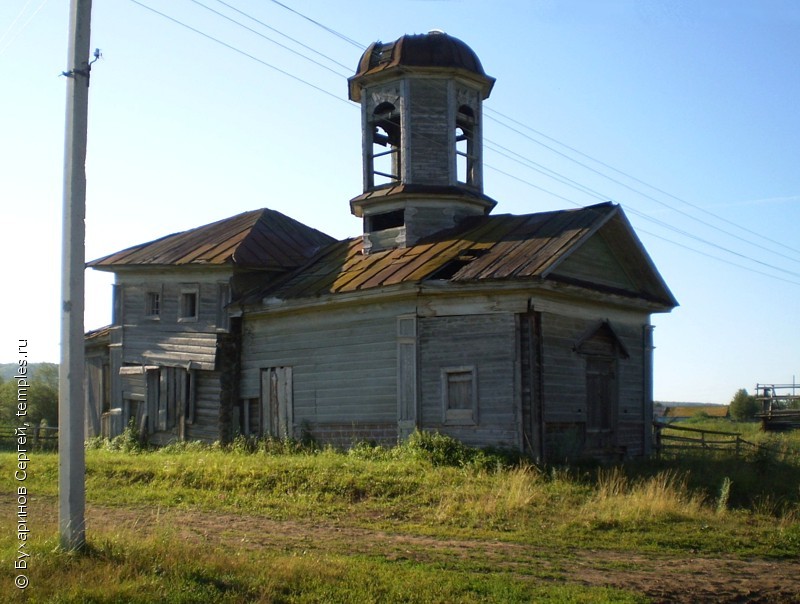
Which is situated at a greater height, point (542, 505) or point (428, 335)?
point (428, 335)

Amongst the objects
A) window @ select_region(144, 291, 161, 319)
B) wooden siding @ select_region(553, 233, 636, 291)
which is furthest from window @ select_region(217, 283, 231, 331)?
wooden siding @ select_region(553, 233, 636, 291)

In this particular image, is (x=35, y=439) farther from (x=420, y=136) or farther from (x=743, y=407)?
(x=743, y=407)

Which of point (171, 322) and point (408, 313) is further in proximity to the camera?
point (171, 322)

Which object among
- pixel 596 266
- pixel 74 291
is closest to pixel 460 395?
pixel 596 266

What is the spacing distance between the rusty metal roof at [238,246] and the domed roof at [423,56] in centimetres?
461

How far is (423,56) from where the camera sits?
2162 cm

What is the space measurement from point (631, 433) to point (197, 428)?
402 inches

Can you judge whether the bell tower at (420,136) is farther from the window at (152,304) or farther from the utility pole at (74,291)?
the utility pole at (74,291)

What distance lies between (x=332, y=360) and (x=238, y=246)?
4.42m

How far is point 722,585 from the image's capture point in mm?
9273

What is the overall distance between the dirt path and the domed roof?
40.9ft

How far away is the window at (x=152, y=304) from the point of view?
22922 mm

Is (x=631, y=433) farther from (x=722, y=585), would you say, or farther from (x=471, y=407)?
(x=722, y=585)

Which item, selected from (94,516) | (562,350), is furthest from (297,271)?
(94,516)
